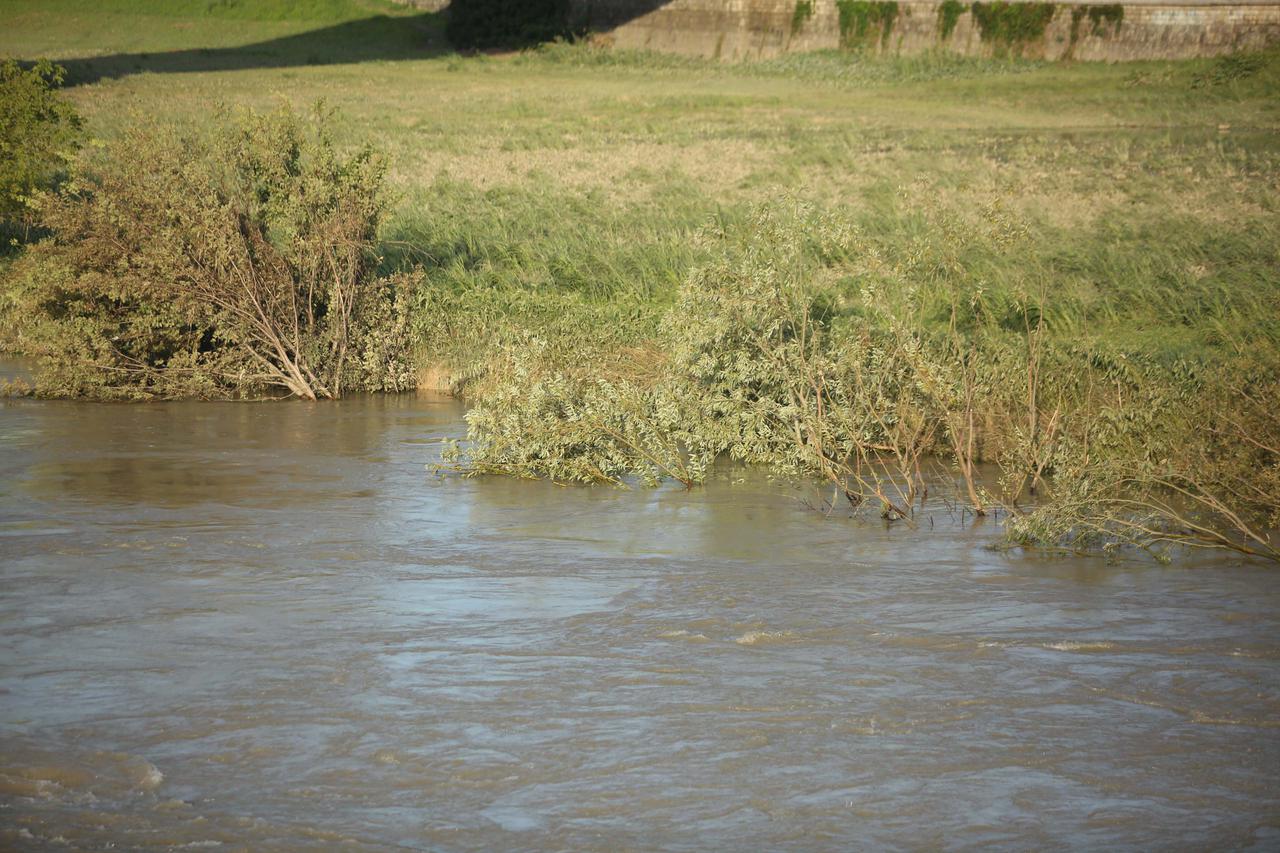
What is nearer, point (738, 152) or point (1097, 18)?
point (738, 152)

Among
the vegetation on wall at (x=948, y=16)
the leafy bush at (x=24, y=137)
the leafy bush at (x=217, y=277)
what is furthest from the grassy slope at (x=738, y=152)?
the leafy bush at (x=24, y=137)

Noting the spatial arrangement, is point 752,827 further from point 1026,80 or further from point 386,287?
point 1026,80

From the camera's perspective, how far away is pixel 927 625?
7477mm

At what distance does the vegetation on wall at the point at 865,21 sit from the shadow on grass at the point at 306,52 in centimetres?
1392

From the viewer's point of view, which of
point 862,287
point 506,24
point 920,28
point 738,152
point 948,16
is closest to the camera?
point 862,287

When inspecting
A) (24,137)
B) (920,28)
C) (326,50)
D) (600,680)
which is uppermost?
(920,28)

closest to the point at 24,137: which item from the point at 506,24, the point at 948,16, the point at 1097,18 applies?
the point at 1097,18

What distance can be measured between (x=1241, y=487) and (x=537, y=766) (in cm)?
511

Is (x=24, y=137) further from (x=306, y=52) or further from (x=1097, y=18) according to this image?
(x=306, y=52)

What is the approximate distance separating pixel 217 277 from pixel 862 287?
18.0 ft

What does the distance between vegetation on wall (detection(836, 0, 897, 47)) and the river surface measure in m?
40.9

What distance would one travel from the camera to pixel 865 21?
49.2m

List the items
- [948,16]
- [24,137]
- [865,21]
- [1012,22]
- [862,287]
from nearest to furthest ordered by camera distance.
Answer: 1. [862,287]
2. [24,137]
3. [1012,22]
4. [948,16]
5. [865,21]

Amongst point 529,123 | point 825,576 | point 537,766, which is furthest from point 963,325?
point 529,123
